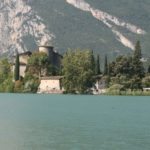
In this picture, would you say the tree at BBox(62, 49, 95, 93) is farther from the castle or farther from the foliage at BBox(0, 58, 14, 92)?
the castle

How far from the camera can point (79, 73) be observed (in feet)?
363

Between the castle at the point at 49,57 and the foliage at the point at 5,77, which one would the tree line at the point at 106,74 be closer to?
the foliage at the point at 5,77

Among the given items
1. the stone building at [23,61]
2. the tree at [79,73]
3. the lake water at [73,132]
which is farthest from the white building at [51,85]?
the lake water at [73,132]

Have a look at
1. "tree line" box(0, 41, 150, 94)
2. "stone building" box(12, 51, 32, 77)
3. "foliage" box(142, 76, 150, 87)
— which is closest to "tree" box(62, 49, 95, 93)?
"tree line" box(0, 41, 150, 94)

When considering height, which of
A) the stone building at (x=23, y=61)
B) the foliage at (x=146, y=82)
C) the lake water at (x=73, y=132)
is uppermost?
the stone building at (x=23, y=61)

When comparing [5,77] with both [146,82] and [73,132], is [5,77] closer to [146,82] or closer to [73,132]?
[146,82]

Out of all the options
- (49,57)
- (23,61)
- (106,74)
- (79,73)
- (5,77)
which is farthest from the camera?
(49,57)

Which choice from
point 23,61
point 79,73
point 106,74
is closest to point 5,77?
point 23,61

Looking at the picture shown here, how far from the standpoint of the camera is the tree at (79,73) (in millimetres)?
110000

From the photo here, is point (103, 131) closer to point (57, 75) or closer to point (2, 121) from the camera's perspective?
point (2, 121)

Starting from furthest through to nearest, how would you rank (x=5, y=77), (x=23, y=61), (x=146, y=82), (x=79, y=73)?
(x=23, y=61) < (x=5, y=77) < (x=79, y=73) < (x=146, y=82)

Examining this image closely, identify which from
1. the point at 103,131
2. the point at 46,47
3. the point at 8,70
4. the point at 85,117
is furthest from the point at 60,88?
the point at 103,131

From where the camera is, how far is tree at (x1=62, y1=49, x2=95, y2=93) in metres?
110

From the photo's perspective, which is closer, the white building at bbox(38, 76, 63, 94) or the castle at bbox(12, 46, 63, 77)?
Result: the white building at bbox(38, 76, 63, 94)
